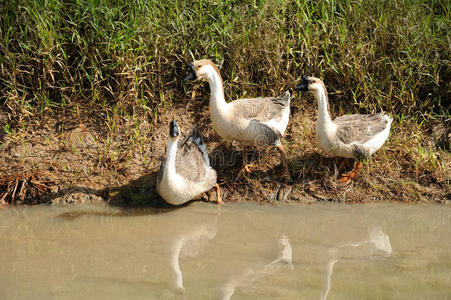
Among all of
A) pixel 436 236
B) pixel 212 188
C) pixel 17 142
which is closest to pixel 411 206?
pixel 436 236

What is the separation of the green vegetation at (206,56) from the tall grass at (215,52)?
15mm

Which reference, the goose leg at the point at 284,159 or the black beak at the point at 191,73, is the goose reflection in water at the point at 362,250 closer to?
the goose leg at the point at 284,159

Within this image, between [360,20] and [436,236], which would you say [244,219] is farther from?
[360,20]

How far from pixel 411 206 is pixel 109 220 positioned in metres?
3.14

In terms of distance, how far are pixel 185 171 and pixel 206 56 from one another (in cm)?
173

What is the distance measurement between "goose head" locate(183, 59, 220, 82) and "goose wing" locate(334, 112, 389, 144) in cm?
154

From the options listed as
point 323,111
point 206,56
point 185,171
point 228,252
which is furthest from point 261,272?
point 206,56

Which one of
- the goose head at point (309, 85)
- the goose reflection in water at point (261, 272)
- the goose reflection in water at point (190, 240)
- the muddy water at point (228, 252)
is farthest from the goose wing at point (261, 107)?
the goose reflection in water at point (261, 272)

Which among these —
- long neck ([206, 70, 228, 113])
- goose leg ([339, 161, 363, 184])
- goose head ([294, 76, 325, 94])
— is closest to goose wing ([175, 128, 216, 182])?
long neck ([206, 70, 228, 113])

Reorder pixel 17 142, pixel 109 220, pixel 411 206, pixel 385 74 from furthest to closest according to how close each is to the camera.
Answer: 1. pixel 385 74
2. pixel 17 142
3. pixel 411 206
4. pixel 109 220

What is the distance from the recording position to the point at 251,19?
6.64 meters

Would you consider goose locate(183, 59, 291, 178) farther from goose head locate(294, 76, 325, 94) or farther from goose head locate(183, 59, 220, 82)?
goose head locate(294, 76, 325, 94)

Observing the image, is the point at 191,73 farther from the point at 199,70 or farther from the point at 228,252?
the point at 228,252

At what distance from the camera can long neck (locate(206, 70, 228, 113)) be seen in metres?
5.63
